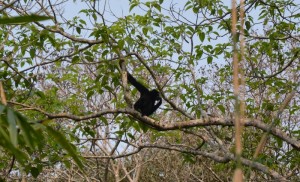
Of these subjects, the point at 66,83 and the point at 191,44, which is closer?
the point at 191,44

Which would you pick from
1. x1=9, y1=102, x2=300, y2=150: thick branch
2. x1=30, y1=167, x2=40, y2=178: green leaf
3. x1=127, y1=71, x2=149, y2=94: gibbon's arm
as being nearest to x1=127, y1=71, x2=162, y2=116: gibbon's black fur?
x1=127, y1=71, x2=149, y2=94: gibbon's arm

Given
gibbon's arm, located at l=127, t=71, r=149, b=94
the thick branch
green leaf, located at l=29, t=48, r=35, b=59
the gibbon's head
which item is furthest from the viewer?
the gibbon's head

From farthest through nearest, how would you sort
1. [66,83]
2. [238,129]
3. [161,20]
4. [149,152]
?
[149,152], [66,83], [161,20], [238,129]

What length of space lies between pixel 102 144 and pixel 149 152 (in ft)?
5.67

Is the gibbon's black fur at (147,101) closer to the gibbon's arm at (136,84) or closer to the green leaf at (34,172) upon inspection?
the gibbon's arm at (136,84)

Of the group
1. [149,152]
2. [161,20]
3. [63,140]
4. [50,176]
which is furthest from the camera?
[149,152]

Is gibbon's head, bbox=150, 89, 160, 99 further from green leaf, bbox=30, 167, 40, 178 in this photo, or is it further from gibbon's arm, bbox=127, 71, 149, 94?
green leaf, bbox=30, 167, 40, 178

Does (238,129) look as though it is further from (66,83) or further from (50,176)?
(50,176)

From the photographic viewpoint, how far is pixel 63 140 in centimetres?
95

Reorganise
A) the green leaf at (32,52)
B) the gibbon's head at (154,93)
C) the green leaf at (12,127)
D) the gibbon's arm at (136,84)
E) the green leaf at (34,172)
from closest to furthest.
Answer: the green leaf at (12,127)
the green leaf at (34,172)
the green leaf at (32,52)
the gibbon's arm at (136,84)
the gibbon's head at (154,93)

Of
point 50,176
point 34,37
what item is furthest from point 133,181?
point 34,37

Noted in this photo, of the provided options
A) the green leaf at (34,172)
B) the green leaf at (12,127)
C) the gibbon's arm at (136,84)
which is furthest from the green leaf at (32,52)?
the green leaf at (12,127)

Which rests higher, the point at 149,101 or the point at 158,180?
the point at 158,180

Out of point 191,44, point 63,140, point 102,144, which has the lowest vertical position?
point 63,140
